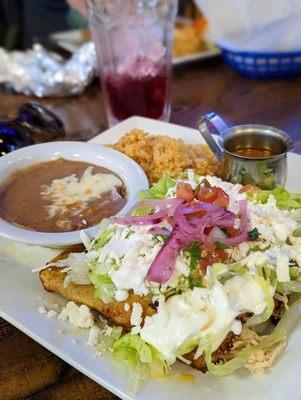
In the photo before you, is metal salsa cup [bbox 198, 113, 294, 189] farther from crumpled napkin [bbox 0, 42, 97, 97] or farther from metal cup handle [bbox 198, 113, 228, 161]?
crumpled napkin [bbox 0, 42, 97, 97]

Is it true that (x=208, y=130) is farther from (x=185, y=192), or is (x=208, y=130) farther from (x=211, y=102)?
(x=211, y=102)

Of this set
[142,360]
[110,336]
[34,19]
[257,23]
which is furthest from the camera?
[34,19]

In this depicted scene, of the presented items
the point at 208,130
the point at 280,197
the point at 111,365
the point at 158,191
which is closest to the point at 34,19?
the point at 208,130

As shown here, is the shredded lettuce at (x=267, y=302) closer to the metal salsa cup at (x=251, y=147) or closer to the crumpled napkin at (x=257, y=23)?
the metal salsa cup at (x=251, y=147)

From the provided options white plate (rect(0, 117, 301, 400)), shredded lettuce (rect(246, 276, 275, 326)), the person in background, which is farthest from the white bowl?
the person in background

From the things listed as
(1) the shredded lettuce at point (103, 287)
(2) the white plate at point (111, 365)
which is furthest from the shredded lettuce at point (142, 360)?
(1) the shredded lettuce at point (103, 287)

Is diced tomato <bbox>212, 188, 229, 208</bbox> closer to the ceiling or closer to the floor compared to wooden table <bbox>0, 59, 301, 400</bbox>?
closer to the ceiling

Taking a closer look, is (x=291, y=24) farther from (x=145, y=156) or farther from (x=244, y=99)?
(x=145, y=156)
